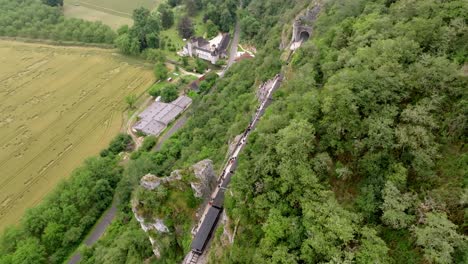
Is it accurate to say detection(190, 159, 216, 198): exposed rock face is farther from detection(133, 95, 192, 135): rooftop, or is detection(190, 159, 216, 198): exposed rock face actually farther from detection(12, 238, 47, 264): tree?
detection(133, 95, 192, 135): rooftop

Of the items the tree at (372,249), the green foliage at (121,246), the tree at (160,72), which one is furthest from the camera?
the tree at (160,72)

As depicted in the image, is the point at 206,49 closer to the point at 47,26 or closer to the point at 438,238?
the point at 47,26

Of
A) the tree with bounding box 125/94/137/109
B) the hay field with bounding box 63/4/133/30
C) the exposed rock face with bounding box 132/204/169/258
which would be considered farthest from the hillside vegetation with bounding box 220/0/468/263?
the hay field with bounding box 63/4/133/30

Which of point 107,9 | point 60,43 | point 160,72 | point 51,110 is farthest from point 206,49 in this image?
point 107,9

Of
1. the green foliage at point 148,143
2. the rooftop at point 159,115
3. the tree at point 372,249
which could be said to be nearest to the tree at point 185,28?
the rooftop at point 159,115

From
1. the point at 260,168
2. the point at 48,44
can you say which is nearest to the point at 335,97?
the point at 260,168

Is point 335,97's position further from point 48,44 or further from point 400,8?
point 48,44

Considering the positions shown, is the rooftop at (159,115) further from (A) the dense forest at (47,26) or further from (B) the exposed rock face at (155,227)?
(A) the dense forest at (47,26)
